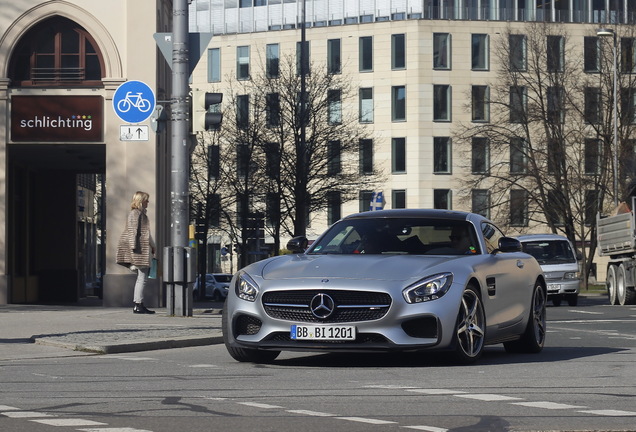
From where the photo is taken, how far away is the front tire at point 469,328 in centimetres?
1188

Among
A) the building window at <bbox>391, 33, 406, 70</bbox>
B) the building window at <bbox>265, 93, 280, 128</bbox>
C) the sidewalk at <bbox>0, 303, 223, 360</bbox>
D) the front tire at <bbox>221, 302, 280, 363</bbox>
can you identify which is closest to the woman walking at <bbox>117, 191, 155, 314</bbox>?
the sidewalk at <bbox>0, 303, 223, 360</bbox>

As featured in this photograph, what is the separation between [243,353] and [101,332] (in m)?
4.67

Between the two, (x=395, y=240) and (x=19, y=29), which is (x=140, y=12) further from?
(x=395, y=240)

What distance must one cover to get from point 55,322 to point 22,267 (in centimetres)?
1419

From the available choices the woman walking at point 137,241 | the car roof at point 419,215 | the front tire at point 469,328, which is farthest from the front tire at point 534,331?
the woman walking at point 137,241

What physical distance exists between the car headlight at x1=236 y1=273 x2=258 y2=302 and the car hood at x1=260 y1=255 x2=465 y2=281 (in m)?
0.12

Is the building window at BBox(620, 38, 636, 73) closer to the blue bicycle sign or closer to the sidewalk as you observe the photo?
the blue bicycle sign

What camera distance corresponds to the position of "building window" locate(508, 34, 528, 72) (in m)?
67.2

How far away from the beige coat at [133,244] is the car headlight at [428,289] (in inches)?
470

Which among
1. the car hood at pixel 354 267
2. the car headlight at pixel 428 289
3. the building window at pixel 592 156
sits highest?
the building window at pixel 592 156

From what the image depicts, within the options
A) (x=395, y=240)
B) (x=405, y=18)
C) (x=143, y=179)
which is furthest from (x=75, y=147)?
(x=405, y=18)

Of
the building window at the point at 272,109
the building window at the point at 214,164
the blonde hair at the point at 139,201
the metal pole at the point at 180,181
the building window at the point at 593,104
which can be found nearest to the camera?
the metal pole at the point at 180,181

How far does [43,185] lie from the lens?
3562cm

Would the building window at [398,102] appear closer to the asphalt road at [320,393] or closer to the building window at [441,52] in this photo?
the building window at [441,52]
